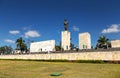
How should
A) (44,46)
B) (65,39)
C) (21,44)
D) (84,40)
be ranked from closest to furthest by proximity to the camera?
(84,40)
(65,39)
(44,46)
(21,44)

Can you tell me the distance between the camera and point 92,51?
1336 inches

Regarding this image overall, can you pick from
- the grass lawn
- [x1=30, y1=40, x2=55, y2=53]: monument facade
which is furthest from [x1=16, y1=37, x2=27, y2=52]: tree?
the grass lawn

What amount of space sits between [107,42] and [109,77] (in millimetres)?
43435

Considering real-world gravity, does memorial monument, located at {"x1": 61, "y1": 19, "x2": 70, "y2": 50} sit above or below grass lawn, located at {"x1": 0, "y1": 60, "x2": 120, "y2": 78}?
above

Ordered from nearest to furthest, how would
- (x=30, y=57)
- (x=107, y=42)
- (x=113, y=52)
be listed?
1. (x=113, y=52)
2. (x=30, y=57)
3. (x=107, y=42)

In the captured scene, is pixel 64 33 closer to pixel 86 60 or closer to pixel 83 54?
pixel 83 54

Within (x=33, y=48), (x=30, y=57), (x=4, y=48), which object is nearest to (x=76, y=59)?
(x=30, y=57)

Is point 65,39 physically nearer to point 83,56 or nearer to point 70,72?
point 83,56

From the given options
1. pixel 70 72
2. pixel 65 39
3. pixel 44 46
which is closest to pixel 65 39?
pixel 65 39

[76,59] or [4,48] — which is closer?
[76,59]

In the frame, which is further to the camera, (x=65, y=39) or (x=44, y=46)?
(x=44, y=46)

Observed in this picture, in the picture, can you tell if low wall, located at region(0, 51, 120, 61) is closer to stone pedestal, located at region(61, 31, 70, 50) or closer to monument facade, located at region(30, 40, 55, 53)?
monument facade, located at region(30, 40, 55, 53)

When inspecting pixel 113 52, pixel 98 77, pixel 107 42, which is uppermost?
pixel 107 42

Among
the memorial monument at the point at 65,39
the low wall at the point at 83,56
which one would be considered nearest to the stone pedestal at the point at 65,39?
the memorial monument at the point at 65,39
